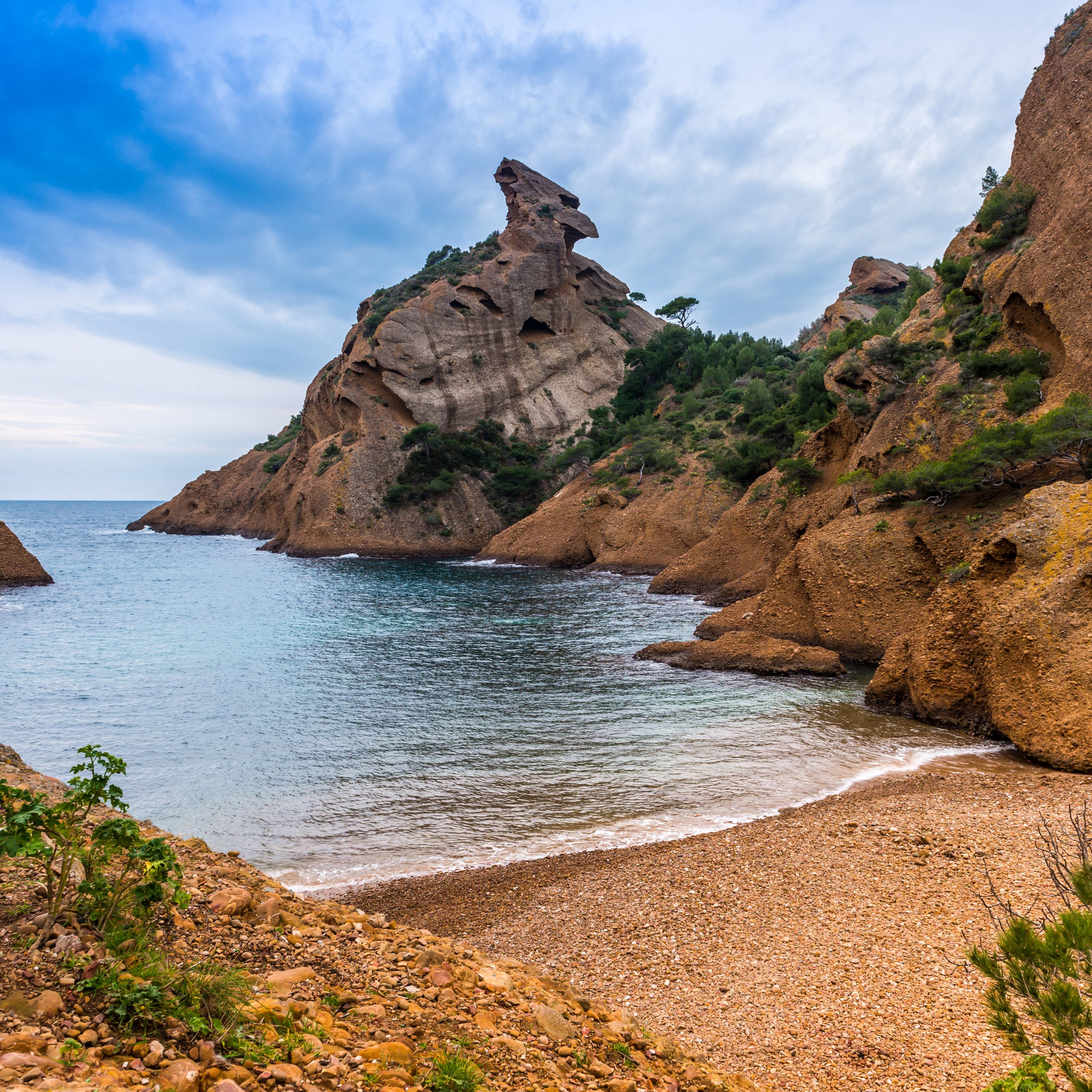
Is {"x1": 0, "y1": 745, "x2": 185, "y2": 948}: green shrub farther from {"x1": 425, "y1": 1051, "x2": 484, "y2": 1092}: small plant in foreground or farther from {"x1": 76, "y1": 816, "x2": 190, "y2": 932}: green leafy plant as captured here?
{"x1": 425, "y1": 1051, "x2": 484, "y2": 1092}: small plant in foreground

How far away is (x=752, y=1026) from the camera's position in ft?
16.2

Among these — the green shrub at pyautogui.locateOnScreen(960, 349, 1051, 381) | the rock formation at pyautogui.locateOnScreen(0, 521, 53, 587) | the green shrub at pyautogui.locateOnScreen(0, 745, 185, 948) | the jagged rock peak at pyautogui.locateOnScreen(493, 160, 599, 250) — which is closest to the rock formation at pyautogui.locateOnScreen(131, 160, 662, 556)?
the jagged rock peak at pyautogui.locateOnScreen(493, 160, 599, 250)

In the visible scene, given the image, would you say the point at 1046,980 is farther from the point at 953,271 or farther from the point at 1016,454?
the point at 953,271

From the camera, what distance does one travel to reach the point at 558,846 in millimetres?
8852

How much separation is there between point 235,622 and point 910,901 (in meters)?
25.5

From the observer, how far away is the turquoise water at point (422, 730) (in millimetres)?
9539

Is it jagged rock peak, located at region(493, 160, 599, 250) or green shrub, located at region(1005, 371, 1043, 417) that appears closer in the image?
green shrub, located at region(1005, 371, 1043, 417)

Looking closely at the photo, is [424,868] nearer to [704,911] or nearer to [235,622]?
[704,911]

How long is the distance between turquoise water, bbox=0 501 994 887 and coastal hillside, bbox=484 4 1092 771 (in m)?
1.53

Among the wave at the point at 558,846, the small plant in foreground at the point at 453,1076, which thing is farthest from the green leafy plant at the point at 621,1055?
the wave at the point at 558,846

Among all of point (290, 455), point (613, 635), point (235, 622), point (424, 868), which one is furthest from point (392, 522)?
point (424, 868)

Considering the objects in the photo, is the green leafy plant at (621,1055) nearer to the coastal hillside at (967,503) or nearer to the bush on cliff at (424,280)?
the coastal hillside at (967,503)

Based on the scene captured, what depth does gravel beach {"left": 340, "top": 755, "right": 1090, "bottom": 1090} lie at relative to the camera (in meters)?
4.64

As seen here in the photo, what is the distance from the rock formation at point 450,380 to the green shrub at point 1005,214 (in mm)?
44451
